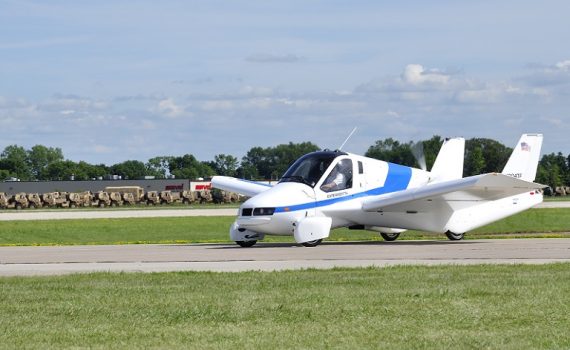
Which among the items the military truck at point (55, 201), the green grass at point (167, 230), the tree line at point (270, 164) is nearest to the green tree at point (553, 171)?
the tree line at point (270, 164)

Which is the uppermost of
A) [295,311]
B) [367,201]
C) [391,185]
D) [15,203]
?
[391,185]

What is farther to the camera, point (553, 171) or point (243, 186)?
point (553, 171)

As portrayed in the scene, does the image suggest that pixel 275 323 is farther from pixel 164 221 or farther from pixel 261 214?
pixel 164 221

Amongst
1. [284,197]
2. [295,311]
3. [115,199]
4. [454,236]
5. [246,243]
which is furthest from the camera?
[115,199]

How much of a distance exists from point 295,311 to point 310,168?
1640 centimetres

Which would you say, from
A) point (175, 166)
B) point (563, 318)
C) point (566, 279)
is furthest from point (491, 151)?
point (175, 166)

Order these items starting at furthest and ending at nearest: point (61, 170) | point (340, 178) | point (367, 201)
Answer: point (61, 170), point (367, 201), point (340, 178)

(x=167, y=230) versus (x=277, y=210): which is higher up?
(x=277, y=210)

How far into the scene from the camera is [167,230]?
4381 cm

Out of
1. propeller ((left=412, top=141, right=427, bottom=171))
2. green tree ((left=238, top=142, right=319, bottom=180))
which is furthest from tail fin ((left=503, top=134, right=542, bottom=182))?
green tree ((left=238, top=142, right=319, bottom=180))

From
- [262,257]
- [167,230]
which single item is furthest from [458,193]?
[167,230]

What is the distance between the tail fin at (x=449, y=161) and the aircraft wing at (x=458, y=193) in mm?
2344

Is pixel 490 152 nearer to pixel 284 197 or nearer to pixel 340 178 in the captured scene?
pixel 340 178

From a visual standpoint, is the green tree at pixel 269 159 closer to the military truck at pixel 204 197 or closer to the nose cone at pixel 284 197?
the military truck at pixel 204 197
